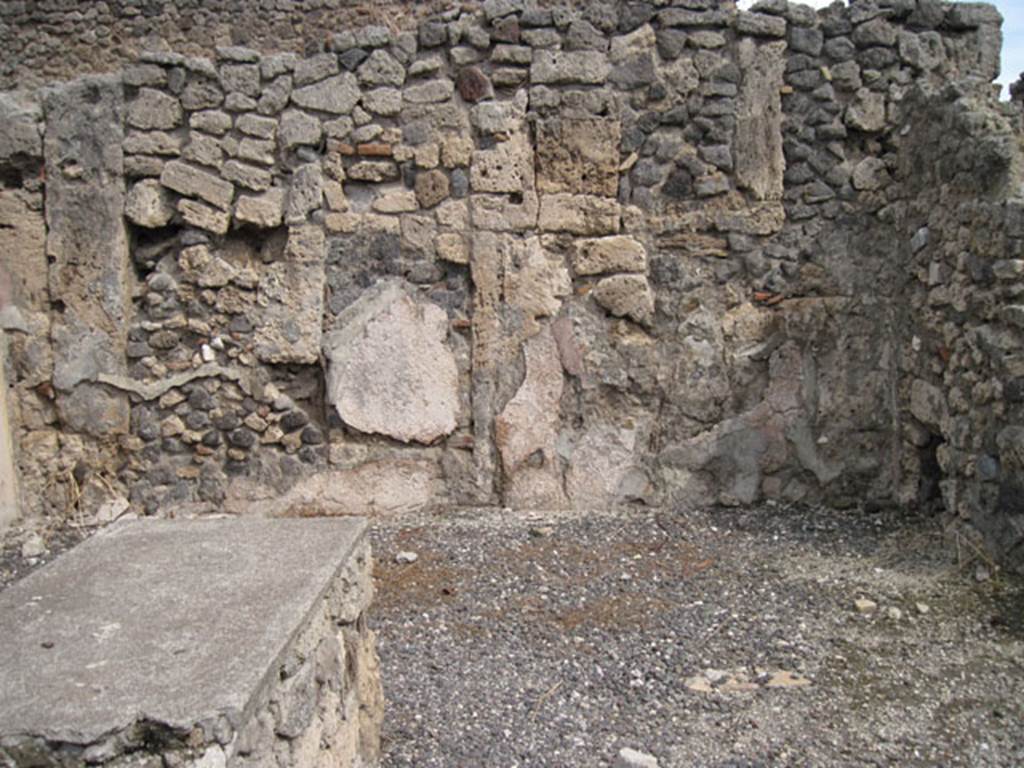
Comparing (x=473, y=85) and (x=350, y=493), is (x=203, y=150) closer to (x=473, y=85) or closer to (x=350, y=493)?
(x=473, y=85)

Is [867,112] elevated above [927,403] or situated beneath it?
elevated above

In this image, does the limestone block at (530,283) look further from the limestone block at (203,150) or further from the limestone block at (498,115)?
the limestone block at (203,150)

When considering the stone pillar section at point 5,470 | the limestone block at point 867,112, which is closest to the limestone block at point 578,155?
the limestone block at point 867,112

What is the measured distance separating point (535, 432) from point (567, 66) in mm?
1770

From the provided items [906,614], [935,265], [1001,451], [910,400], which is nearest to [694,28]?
[935,265]

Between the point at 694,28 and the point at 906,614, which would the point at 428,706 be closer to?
the point at 906,614

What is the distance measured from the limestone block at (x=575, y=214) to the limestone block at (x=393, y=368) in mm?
694

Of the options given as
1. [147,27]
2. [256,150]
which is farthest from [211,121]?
[147,27]

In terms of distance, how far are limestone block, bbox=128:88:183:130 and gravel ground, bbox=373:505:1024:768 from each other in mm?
2194

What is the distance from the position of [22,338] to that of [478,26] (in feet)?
8.64

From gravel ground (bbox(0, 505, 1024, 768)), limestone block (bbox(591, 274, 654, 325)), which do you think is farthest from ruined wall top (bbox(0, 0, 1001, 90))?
gravel ground (bbox(0, 505, 1024, 768))

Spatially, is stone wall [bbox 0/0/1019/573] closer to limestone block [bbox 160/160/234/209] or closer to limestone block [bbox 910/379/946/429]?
limestone block [bbox 160/160/234/209]

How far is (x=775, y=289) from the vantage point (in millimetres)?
4465

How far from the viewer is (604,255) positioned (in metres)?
4.43
